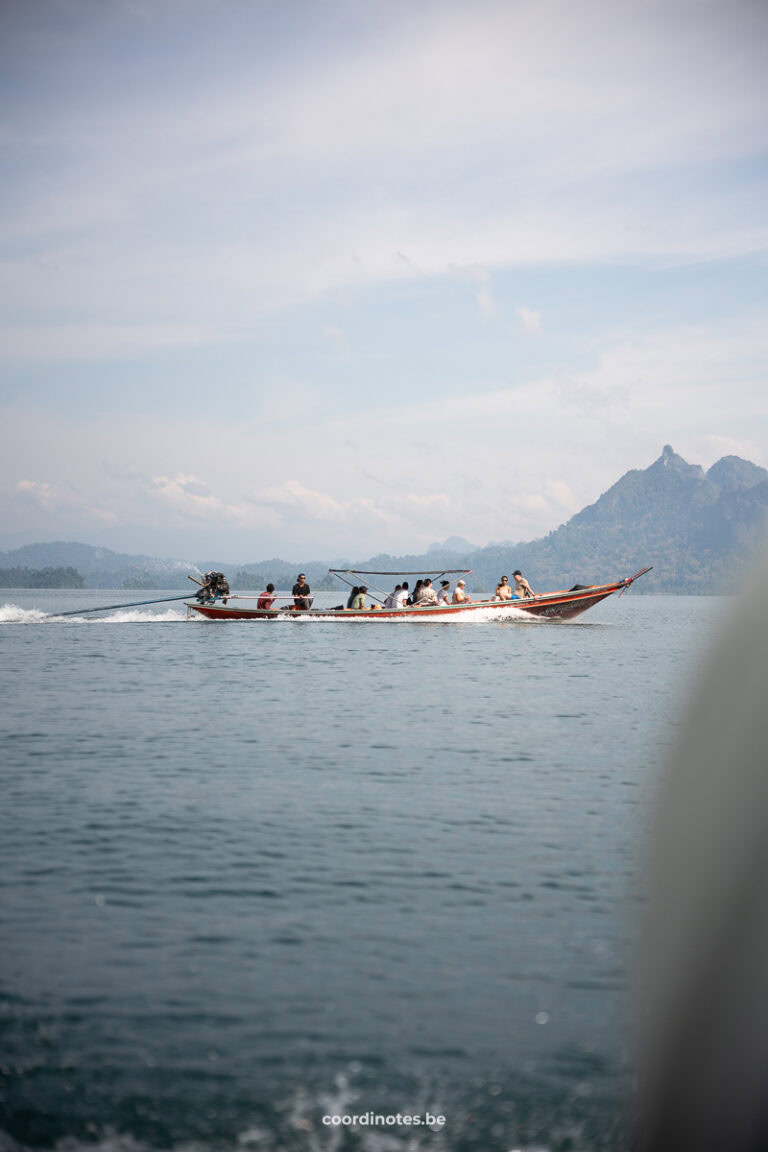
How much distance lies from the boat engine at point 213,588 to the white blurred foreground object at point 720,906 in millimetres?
50174

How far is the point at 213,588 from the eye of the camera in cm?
5406

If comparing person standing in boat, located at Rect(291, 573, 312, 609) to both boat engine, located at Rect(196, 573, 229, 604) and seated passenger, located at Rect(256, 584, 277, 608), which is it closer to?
seated passenger, located at Rect(256, 584, 277, 608)

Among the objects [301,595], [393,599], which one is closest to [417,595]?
[393,599]

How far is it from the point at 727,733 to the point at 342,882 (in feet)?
23.7

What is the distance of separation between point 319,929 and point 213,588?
150 ft

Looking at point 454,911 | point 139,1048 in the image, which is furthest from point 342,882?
point 139,1048

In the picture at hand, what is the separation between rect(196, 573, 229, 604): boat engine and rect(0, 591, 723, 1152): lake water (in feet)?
102

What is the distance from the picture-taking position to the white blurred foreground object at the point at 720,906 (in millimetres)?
4023

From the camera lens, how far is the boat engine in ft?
176
